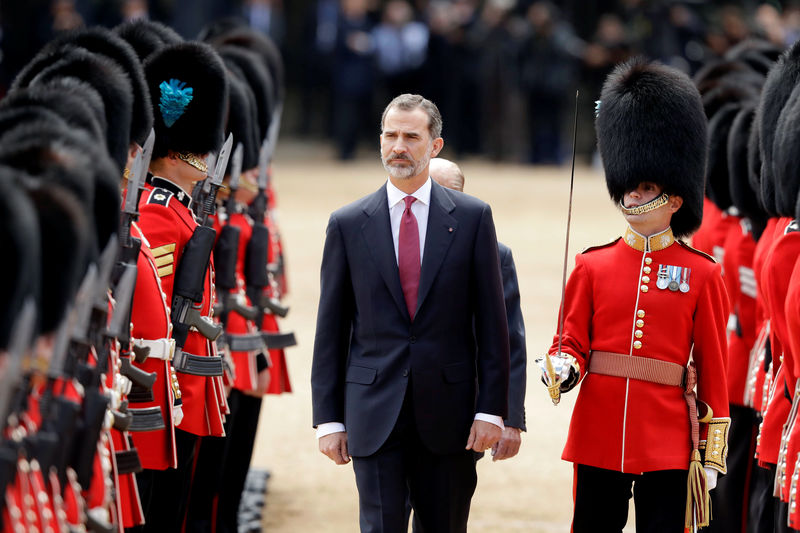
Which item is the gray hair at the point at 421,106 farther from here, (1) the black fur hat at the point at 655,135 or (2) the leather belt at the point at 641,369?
(2) the leather belt at the point at 641,369

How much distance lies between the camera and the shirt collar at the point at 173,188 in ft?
13.6

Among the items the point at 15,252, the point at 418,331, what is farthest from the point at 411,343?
the point at 15,252

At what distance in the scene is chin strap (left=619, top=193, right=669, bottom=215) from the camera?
387 centimetres

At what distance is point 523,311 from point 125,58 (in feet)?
18.3

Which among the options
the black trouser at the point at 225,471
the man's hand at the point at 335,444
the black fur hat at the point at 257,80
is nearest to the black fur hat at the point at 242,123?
the black fur hat at the point at 257,80

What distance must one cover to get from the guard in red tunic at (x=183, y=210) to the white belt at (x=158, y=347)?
0.80 feet

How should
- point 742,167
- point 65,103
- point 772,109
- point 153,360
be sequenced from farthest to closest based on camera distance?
point 742,167, point 772,109, point 153,360, point 65,103

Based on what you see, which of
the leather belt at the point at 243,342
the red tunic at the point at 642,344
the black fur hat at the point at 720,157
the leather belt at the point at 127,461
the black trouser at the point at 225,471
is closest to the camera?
the leather belt at the point at 127,461

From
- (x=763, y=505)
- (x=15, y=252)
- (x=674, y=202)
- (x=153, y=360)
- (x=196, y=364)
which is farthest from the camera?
(x=763, y=505)

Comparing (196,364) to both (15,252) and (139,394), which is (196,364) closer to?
(139,394)

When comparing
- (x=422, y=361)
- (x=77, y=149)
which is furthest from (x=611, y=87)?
(x=77, y=149)

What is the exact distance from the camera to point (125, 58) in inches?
A: 155

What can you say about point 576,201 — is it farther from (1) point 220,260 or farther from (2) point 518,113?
(1) point 220,260

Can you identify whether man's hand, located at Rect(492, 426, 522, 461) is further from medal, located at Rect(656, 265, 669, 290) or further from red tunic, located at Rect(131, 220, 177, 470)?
red tunic, located at Rect(131, 220, 177, 470)
